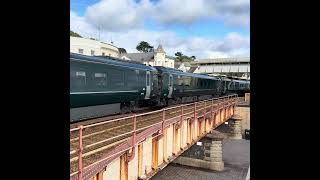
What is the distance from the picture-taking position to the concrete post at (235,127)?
4171 centimetres

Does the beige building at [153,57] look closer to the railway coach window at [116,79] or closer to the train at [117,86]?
the train at [117,86]

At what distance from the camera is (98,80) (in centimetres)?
1364

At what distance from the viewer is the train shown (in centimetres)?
1237

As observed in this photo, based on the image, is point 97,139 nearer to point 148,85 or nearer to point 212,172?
point 148,85

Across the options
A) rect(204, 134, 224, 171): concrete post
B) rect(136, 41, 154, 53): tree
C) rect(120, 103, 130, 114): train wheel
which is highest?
rect(136, 41, 154, 53): tree

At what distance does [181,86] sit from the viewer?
86.0ft

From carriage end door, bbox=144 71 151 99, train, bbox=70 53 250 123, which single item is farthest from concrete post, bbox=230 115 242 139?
carriage end door, bbox=144 71 151 99

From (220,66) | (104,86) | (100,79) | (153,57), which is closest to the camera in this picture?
(100,79)

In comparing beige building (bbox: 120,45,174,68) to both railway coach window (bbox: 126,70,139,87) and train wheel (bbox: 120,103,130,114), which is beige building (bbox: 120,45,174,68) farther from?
train wheel (bbox: 120,103,130,114)

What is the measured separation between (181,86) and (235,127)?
67.8 feet

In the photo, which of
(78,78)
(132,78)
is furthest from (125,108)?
(78,78)
